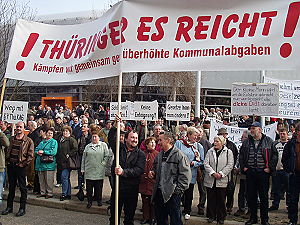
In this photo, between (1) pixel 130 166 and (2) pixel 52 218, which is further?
(2) pixel 52 218

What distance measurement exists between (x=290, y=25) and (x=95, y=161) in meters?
5.29

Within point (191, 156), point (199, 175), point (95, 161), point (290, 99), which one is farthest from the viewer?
point (290, 99)

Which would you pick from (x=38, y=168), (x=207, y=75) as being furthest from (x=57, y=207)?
(x=207, y=75)

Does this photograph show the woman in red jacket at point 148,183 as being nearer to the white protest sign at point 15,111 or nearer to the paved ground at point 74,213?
the paved ground at point 74,213

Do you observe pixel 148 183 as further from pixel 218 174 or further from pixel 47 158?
pixel 47 158

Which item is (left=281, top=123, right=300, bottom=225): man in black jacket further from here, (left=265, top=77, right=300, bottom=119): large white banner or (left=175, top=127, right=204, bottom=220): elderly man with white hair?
(left=265, top=77, right=300, bottom=119): large white banner

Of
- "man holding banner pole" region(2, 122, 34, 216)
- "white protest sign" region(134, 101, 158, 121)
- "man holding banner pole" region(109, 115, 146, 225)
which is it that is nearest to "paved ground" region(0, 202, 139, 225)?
"man holding banner pole" region(2, 122, 34, 216)

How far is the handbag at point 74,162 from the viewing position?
9.58 metres

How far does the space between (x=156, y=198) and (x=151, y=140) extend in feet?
5.39

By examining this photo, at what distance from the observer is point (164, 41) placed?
19.5 ft

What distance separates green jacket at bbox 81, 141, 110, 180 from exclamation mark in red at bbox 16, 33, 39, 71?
8.75ft

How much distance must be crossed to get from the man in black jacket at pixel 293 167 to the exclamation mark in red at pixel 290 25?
2.63m

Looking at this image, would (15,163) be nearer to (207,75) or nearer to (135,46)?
(135,46)

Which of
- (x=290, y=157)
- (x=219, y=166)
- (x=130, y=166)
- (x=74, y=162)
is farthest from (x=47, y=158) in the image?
(x=290, y=157)
